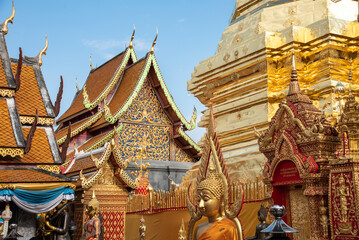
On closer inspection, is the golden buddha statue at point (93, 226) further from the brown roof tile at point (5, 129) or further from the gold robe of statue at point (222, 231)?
the gold robe of statue at point (222, 231)

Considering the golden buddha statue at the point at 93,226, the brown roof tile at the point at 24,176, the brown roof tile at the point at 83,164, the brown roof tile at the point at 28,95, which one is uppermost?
the brown roof tile at the point at 28,95

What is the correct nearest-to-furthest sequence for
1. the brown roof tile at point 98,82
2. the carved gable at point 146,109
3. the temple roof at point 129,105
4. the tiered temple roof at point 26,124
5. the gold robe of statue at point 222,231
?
1. the gold robe of statue at point 222,231
2. the tiered temple roof at point 26,124
3. the temple roof at point 129,105
4. the carved gable at point 146,109
5. the brown roof tile at point 98,82

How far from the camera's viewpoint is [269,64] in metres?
7.44

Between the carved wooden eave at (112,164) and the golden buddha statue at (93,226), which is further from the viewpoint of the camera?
the carved wooden eave at (112,164)

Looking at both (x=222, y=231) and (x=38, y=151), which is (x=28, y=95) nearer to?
(x=38, y=151)

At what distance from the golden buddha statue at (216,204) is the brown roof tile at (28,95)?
4.93m

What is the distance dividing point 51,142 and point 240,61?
338 cm

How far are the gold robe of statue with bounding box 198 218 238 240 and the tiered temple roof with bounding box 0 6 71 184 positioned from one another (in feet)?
11.8

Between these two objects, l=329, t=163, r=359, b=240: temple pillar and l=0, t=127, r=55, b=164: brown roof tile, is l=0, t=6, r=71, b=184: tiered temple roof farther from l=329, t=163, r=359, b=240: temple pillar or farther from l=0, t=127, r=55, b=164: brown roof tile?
l=329, t=163, r=359, b=240: temple pillar

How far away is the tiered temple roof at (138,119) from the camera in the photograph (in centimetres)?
1328

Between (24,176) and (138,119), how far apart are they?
6781mm

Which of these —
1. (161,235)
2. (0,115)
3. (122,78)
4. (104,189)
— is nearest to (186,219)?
(161,235)

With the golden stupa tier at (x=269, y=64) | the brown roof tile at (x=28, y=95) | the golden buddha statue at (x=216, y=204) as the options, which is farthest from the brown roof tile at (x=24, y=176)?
the golden buddha statue at (x=216, y=204)

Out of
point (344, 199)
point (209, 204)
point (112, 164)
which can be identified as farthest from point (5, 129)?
point (344, 199)
